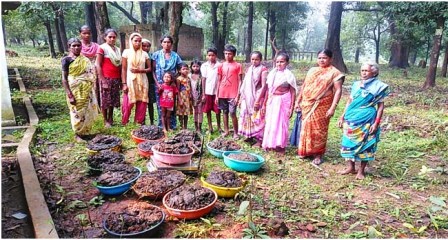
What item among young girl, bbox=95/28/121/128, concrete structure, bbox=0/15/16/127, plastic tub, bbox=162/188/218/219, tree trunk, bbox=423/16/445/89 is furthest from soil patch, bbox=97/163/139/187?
tree trunk, bbox=423/16/445/89

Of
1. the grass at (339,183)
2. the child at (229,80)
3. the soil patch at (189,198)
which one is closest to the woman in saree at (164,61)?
the child at (229,80)

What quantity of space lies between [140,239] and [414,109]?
8.28 m

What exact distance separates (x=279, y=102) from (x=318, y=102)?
0.66 meters

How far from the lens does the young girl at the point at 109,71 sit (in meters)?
6.02

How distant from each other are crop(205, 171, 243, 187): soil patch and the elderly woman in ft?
5.62

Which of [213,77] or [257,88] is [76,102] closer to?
[213,77]

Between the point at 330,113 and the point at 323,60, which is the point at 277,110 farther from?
the point at 323,60

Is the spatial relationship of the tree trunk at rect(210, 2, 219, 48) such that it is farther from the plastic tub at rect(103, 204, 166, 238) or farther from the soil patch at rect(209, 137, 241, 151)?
the plastic tub at rect(103, 204, 166, 238)

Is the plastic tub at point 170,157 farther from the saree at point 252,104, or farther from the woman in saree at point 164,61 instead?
the woman in saree at point 164,61

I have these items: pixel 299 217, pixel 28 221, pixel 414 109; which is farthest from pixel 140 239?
pixel 414 109

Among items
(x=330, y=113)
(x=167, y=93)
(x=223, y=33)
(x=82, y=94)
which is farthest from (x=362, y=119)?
(x=223, y=33)

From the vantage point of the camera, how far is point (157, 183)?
368 centimetres

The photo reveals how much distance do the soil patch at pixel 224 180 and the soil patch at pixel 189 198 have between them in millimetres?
270

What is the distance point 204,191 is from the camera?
136 inches
